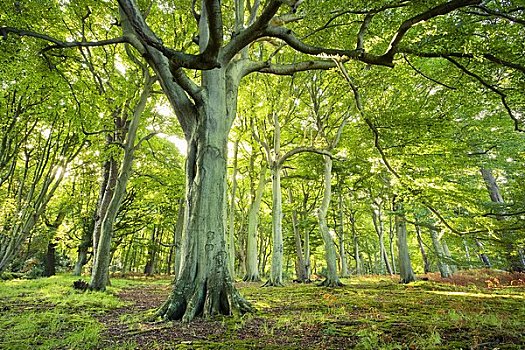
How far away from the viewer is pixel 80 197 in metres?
16.6

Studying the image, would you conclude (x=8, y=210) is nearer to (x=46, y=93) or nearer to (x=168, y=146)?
(x=46, y=93)

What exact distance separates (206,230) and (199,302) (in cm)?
118

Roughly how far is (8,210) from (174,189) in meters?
8.67

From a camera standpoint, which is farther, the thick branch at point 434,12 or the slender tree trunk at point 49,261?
the slender tree trunk at point 49,261

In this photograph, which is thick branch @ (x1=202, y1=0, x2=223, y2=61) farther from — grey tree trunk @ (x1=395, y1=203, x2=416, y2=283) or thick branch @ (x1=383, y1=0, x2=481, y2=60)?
grey tree trunk @ (x1=395, y1=203, x2=416, y2=283)

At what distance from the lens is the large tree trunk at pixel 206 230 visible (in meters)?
4.93

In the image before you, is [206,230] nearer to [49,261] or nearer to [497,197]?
[497,197]

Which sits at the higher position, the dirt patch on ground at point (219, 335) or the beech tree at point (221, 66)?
the beech tree at point (221, 66)

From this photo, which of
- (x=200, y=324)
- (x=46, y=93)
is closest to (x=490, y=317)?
(x=200, y=324)

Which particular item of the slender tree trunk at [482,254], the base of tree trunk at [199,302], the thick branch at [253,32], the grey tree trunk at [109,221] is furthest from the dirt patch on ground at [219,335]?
the slender tree trunk at [482,254]

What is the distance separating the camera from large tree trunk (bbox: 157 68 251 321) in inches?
194

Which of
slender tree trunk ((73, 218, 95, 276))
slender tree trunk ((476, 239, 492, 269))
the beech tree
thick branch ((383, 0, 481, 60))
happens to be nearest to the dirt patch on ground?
the beech tree

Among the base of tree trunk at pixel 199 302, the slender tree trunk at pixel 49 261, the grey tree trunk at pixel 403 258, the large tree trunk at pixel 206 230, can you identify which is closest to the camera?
the base of tree trunk at pixel 199 302

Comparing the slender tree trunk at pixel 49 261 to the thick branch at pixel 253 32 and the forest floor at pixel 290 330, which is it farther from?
the thick branch at pixel 253 32
